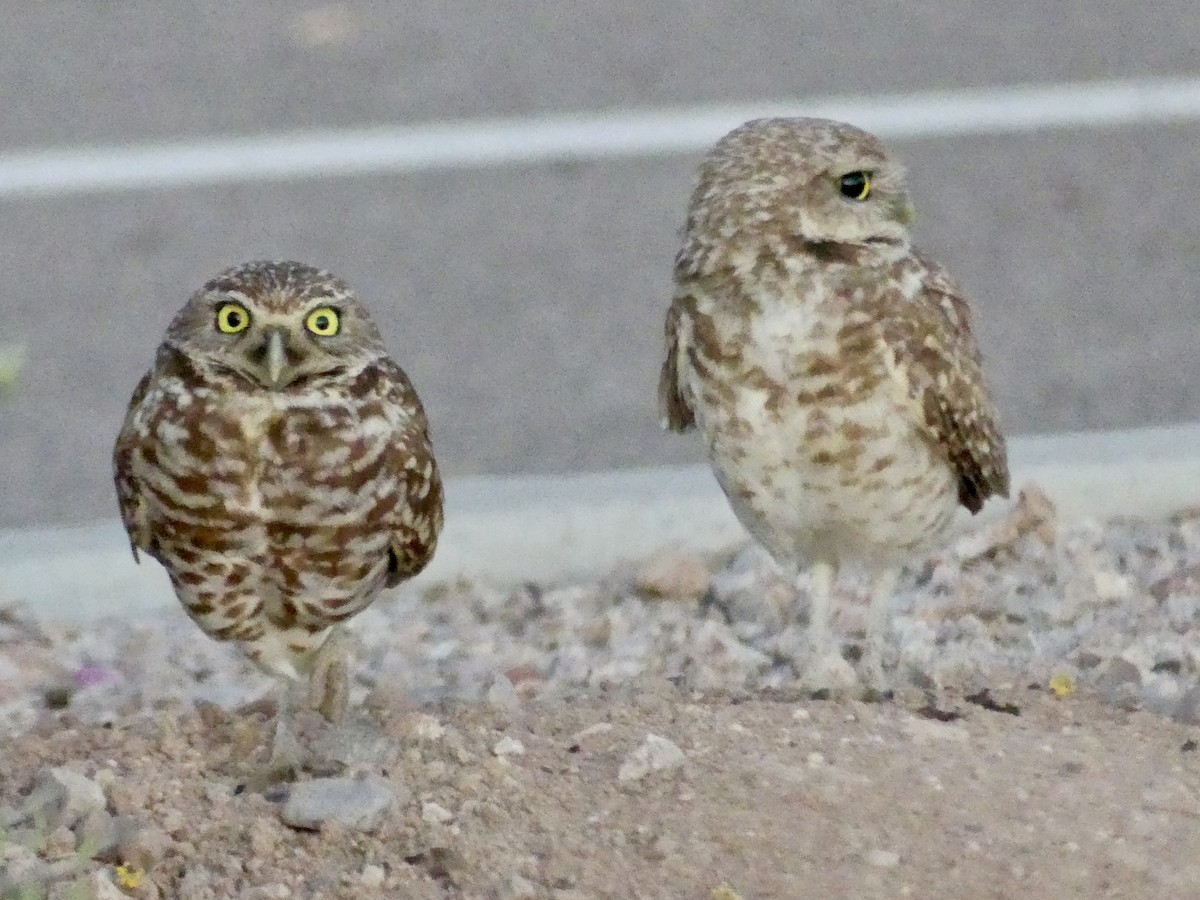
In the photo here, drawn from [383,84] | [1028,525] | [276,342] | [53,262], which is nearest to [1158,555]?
[1028,525]

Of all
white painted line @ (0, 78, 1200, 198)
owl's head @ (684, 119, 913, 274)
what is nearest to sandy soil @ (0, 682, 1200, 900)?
owl's head @ (684, 119, 913, 274)

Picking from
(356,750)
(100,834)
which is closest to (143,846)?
(100,834)

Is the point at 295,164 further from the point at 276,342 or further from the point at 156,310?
the point at 276,342

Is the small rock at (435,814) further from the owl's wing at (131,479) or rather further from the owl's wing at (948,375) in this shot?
the owl's wing at (948,375)

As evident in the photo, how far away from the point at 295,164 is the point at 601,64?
1501mm

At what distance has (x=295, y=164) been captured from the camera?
30.1 feet

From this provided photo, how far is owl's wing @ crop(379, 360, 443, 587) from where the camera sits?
4246 millimetres

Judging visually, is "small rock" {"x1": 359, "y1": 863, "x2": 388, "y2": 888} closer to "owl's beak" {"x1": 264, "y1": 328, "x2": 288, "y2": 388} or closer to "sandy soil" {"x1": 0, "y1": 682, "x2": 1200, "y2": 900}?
"sandy soil" {"x1": 0, "y1": 682, "x2": 1200, "y2": 900}

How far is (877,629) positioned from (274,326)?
1.45 metres

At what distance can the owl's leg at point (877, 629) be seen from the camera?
185 inches

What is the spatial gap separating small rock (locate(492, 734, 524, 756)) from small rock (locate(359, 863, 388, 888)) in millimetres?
423

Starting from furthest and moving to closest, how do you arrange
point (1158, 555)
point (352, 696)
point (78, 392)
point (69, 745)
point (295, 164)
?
point (295, 164) → point (78, 392) → point (1158, 555) → point (352, 696) → point (69, 745)

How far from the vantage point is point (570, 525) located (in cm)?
552

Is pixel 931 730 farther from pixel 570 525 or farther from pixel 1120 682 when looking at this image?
pixel 570 525
